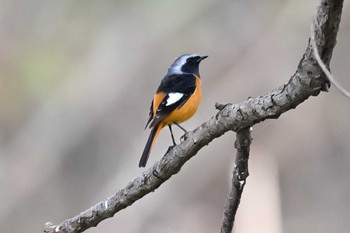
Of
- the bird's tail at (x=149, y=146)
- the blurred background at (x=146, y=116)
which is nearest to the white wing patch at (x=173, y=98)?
the bird's tail at (x=149, y=146)

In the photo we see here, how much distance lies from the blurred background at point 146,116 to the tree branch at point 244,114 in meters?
4.36

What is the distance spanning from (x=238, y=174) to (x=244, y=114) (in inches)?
13.3

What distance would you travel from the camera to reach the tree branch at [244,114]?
6.82 feet

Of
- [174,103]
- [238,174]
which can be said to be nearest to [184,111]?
[174,103]

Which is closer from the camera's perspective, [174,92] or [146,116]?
[174,92]

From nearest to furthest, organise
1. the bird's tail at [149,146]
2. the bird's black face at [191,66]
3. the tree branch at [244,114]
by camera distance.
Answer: the tree branch at [244,114] < the bird's tail at [149,146] < the bird's black face at [191,66]

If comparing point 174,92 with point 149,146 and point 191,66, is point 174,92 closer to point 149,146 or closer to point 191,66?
point 149,146

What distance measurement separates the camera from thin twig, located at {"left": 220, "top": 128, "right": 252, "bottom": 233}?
104 inches

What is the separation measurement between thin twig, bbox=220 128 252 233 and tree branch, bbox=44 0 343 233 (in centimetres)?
7

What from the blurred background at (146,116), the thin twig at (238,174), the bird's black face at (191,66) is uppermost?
the blurred background at (146,116)

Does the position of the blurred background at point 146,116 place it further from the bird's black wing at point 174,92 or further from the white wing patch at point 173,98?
the white wing patch at point 173,98

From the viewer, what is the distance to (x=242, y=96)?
926 centimetres

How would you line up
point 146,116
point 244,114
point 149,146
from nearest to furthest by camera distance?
point 244,114
point 149,146
point 146,116

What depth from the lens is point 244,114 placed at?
250 centimetres
